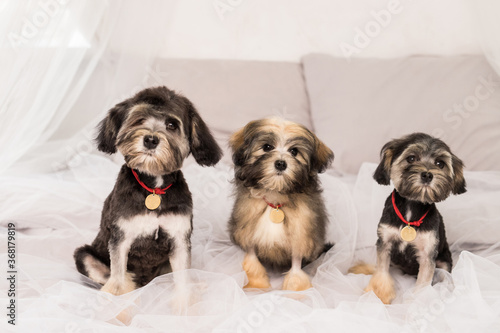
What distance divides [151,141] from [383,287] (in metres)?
1.26

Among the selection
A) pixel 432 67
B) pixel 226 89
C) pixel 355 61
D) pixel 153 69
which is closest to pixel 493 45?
pixel 432 67

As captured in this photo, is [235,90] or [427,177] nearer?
[427,177]

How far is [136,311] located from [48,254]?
30.4 inches

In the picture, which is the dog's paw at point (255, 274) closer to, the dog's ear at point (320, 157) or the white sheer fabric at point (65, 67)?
the dog's ear at point (320, 157)

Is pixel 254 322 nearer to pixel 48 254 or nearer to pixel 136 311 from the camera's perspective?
pixel 136 311

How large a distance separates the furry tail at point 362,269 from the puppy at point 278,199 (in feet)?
0.67

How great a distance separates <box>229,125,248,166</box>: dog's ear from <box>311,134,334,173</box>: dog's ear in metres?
0.34

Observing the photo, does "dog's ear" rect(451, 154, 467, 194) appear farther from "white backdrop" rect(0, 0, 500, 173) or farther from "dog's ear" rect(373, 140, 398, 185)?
"white backdrop" rect(0, 0, 500, 173)

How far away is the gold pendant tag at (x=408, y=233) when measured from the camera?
2223 mm

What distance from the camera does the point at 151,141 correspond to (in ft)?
6.47

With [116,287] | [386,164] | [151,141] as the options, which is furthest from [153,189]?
[386,164]

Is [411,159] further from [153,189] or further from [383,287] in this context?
[153,189]

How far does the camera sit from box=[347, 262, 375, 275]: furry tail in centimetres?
259

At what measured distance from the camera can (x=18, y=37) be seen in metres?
2.64
